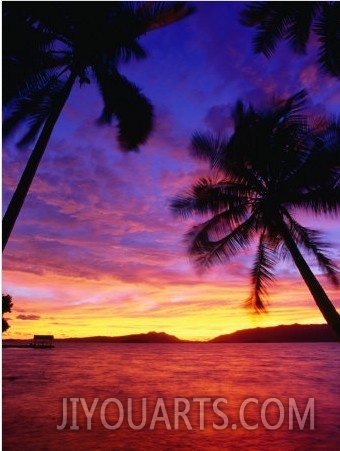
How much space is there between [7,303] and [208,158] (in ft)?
107

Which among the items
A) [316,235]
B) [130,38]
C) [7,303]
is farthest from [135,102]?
[7,303]

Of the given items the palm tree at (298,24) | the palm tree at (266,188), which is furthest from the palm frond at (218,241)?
the palm tree at (298,24)

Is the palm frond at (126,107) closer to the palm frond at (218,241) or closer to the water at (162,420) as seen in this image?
the palm frond at (218,241)

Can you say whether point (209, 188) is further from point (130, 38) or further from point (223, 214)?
point (130, 38)

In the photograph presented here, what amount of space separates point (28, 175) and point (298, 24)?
21.1ft

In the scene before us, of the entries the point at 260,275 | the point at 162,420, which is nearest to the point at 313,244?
the point at 260,275

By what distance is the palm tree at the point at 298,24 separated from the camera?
24.6 ft

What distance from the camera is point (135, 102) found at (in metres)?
10.8

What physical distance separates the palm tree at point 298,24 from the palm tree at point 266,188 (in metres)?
1.41

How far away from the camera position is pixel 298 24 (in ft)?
26.9

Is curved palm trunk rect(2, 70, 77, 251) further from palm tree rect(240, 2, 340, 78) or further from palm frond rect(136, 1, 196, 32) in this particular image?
palm tree rect(240, 2, 340, 78)

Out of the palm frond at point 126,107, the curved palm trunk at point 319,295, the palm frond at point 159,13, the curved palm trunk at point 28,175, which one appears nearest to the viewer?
the curved palm trunk at point 28,175

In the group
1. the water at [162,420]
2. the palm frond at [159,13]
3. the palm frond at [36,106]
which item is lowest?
the water at [162,420]

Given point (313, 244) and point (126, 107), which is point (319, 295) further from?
point (126, 107)
